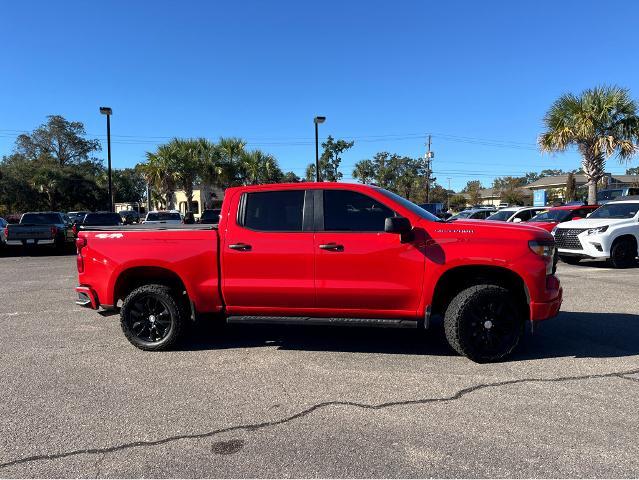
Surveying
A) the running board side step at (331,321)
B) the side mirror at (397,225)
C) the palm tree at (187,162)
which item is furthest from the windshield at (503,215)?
the palm tree at (187,162)

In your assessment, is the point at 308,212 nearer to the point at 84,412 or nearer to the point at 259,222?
the point at 259,222

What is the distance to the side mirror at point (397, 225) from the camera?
4.64m

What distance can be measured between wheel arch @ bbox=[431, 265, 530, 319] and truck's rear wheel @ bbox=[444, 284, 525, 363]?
123 millimetres

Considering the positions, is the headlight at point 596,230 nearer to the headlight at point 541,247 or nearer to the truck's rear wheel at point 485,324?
the headlight at point 541,247

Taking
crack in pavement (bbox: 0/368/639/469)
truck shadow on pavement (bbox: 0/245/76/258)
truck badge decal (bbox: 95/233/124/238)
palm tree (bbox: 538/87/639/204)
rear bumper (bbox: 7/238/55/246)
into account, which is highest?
palm tree (bbox: 538/87/639/204)

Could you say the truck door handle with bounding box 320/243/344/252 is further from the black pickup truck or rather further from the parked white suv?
the black pickup truck

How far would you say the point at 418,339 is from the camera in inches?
230

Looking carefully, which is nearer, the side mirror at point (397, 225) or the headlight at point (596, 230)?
the side mirror at point (397, 225)

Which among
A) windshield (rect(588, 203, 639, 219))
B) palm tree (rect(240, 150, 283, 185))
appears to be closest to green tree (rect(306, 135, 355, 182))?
palm tree (rect(240, 150, 283, 185))

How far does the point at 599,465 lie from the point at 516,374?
162cm

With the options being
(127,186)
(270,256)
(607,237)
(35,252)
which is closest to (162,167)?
(35,252)

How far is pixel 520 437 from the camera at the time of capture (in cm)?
335

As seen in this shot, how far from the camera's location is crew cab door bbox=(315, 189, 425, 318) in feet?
16.0

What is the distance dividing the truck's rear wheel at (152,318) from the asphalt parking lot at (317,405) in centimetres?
18
